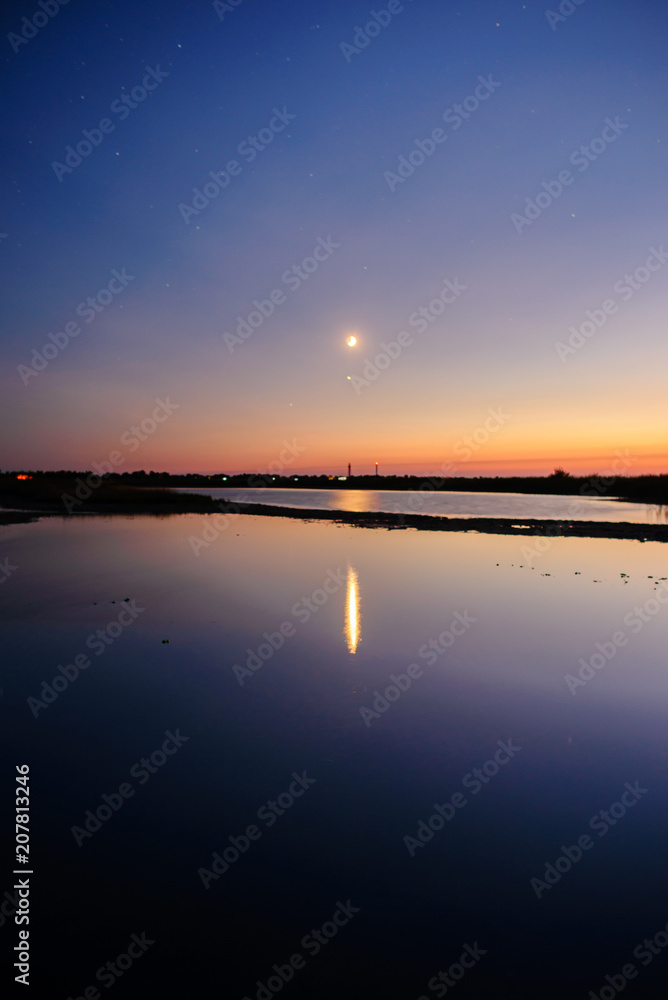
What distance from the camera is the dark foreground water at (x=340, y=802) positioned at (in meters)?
4.16

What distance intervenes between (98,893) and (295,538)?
28.7 m

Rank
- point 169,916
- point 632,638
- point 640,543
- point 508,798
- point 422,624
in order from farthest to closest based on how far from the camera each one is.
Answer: point 640,543 < point 422,624 < point 632,638 < point 508,798 < point 169,916

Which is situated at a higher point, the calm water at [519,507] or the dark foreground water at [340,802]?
the calm water at [519,507]

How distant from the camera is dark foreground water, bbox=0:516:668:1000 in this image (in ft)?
13.6

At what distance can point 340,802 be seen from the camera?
6.09 m

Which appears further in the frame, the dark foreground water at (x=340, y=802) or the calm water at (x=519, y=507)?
the calm water at (x=519, y=507)

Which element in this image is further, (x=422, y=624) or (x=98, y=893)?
(x=422, y=624)

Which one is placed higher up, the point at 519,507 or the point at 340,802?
the point at 519,507

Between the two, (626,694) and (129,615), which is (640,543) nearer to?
(626,694)

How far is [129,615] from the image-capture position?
14.4 m

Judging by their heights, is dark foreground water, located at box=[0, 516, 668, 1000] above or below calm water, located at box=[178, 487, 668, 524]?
below

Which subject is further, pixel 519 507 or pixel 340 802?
pixel 519 507

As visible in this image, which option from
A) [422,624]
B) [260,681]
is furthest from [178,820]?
[422,624]

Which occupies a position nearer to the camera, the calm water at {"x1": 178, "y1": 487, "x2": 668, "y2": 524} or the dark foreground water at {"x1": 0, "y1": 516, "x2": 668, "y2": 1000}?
the dark foreground water at {"x1": 0, "y1": 516, "x2": 668, "y2": 1000}
